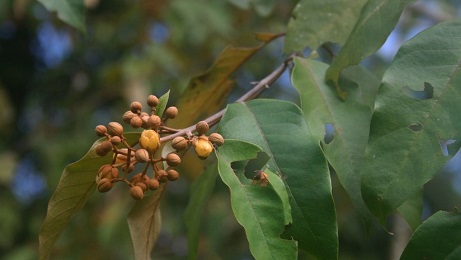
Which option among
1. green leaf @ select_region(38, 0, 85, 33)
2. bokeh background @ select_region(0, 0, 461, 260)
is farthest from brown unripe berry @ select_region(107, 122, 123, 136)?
bokeh background @ select_region(0, 0, 461, 260)

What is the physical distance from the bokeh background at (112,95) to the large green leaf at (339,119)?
5.03ft

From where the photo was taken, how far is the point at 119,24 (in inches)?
137

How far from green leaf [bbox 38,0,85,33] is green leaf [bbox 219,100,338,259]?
481mm

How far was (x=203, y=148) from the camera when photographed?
812 mm

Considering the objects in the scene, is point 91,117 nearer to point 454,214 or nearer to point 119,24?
point 119,24

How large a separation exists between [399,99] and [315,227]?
0.19 m

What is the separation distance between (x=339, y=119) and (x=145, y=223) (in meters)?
0.32

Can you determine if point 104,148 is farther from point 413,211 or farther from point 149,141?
point 413,211

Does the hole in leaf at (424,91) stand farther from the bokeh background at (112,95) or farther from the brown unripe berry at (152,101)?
the bokeh background at (112,95)

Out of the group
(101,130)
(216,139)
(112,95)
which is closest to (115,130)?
(101,130)

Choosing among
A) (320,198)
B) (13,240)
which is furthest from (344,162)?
(13,240)

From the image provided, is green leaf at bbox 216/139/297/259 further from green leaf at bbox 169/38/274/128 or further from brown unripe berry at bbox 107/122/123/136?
green leaf at bbox 169/38/274/128

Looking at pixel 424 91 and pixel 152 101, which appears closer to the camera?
pixel 152 101

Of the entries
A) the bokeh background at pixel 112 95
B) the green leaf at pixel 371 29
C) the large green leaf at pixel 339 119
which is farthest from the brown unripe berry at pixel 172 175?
the bokeh background at pixel 112 95
